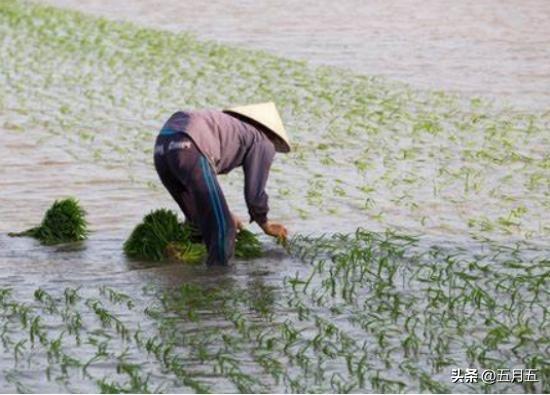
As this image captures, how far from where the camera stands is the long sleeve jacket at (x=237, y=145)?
25.8ft

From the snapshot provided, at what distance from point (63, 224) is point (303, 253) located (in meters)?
1.49

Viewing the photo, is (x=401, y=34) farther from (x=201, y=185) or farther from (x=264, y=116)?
(x=201, y=185)

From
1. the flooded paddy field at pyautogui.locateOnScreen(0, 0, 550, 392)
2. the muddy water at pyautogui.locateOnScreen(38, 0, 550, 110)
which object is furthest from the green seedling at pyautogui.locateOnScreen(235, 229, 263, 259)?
the muddy water at pyautogui.locateOnScreen(38, 0, 550, 110)

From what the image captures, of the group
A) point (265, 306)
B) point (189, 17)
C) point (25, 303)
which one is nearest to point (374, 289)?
point (265, 306)

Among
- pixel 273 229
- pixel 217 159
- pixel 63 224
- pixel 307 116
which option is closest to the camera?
pixel 217 159

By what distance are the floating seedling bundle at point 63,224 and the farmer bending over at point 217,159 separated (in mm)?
1023

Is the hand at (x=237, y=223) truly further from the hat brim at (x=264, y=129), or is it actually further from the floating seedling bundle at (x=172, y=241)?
the hat brim at (x=264, y=129)

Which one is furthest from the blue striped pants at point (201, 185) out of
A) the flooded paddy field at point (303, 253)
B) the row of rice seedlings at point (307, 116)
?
the row of rice seedlings at point (307, 116)

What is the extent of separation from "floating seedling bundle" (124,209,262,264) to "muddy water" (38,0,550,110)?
6550 mm

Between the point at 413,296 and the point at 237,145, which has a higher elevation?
the point at 237,145

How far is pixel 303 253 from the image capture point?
8453mm

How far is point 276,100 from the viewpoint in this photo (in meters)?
14.9

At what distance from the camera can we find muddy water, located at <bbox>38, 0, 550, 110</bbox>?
1655 centimetres

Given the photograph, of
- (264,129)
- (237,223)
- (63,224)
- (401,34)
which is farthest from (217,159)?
(401,34)
